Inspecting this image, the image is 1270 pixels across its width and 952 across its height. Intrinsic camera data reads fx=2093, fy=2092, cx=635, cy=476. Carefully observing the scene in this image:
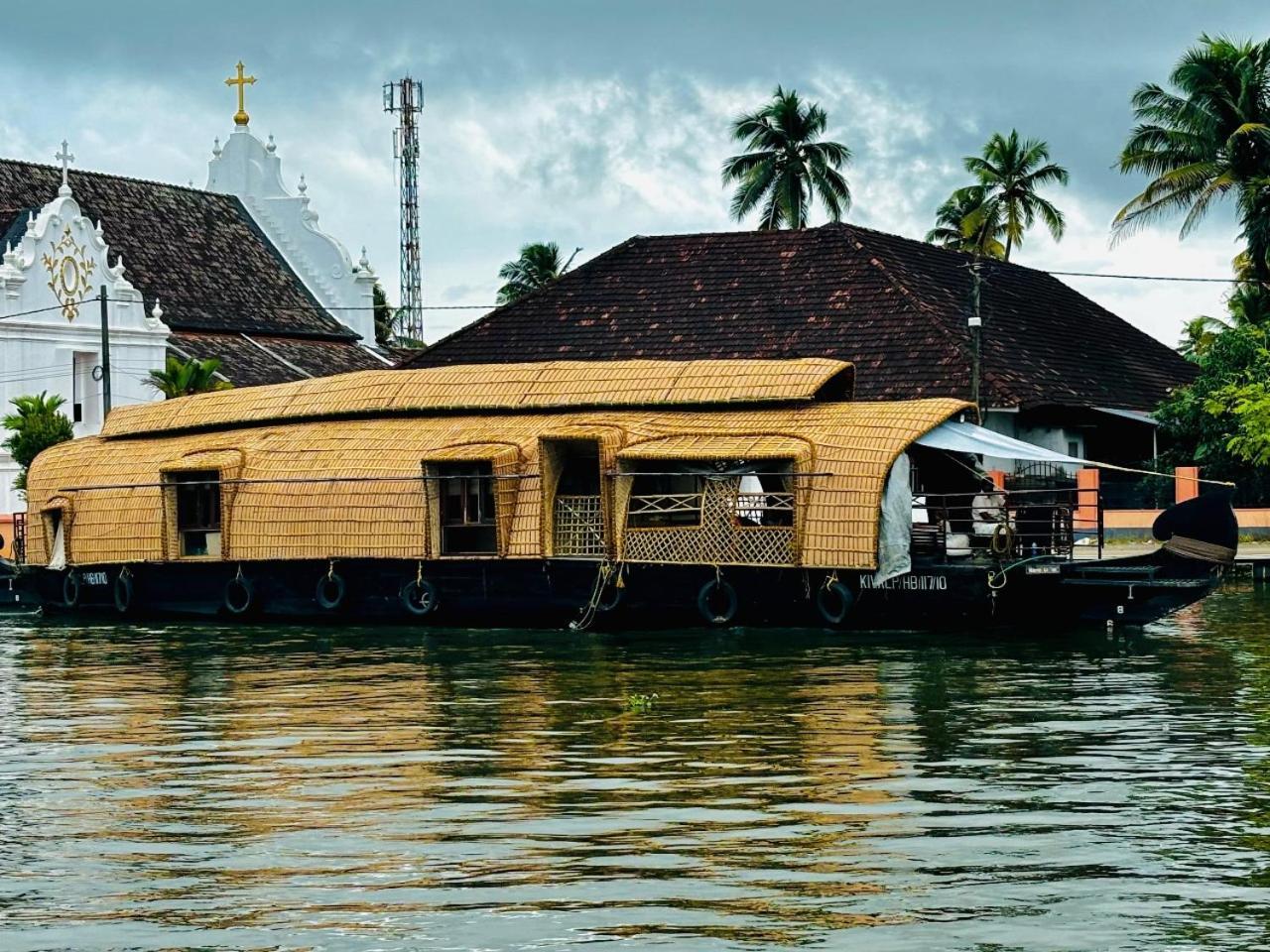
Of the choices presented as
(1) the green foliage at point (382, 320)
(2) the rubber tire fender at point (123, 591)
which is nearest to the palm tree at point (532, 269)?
(1) the green foliage at point (382, 320)

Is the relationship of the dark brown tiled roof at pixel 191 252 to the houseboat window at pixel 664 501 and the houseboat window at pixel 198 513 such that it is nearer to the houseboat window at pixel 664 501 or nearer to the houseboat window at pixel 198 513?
the houseboat window at pixel 198 513

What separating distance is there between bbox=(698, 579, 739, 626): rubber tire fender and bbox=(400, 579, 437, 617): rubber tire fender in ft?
13.2

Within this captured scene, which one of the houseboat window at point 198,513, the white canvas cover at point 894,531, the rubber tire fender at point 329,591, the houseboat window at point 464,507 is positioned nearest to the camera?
the white canvas cover at point 894,531

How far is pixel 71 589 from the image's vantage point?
3212 cm

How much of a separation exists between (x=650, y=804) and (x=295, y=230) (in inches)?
2049

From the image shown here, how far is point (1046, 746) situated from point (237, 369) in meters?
40.4

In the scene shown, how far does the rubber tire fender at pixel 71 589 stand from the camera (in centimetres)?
3194

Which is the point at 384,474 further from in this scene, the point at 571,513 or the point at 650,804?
the point at 650,804

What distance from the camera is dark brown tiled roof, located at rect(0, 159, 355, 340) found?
179ft

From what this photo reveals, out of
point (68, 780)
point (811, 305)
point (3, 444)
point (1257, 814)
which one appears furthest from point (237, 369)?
point (1257, 814)

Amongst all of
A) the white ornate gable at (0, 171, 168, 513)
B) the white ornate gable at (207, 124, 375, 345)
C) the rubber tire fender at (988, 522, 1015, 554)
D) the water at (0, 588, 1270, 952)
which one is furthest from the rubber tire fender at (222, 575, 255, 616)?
the white ornate gable at (207, 124, 375, 345)

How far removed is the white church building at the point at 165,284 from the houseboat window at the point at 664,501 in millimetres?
17015

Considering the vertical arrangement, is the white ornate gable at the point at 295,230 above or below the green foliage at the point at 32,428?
above

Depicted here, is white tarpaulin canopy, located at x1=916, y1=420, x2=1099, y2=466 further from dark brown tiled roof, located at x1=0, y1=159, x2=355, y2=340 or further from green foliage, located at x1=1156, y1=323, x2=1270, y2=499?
dark brown tiled roof, located at x1=0, y1=159, x2=355, y2=340
